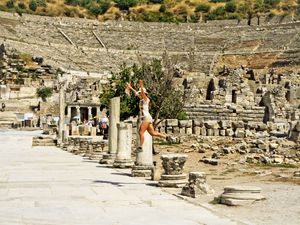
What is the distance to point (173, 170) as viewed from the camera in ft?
38.6

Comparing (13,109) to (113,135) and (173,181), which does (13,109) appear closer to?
(113,135)

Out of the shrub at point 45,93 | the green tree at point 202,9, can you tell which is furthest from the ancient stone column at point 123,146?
the green tree at point 202,9

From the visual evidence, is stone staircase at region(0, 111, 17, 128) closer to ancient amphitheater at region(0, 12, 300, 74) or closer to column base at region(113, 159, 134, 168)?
ancient amphitheater at region(0, 12, 300, 74)

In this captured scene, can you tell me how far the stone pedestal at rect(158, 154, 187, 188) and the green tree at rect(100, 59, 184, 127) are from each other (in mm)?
11087

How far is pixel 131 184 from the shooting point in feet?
40.3

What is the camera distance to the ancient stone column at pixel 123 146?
643 inches

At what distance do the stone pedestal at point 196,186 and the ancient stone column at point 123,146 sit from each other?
5811 millimetres

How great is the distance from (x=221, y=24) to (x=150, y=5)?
3081 cm

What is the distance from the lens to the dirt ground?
28.0 feet

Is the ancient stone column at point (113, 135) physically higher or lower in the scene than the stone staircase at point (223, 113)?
lower

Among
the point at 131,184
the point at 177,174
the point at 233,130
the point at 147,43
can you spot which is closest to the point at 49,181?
the point at 131,184

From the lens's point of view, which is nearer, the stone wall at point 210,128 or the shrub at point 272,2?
the stone wall at point 210,128

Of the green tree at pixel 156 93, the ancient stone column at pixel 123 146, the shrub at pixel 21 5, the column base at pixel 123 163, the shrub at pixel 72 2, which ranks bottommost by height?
the column base at pixel 123 163

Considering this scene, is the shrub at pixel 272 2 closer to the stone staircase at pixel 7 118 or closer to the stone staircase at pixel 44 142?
the stone staircase at pixel 7 118
